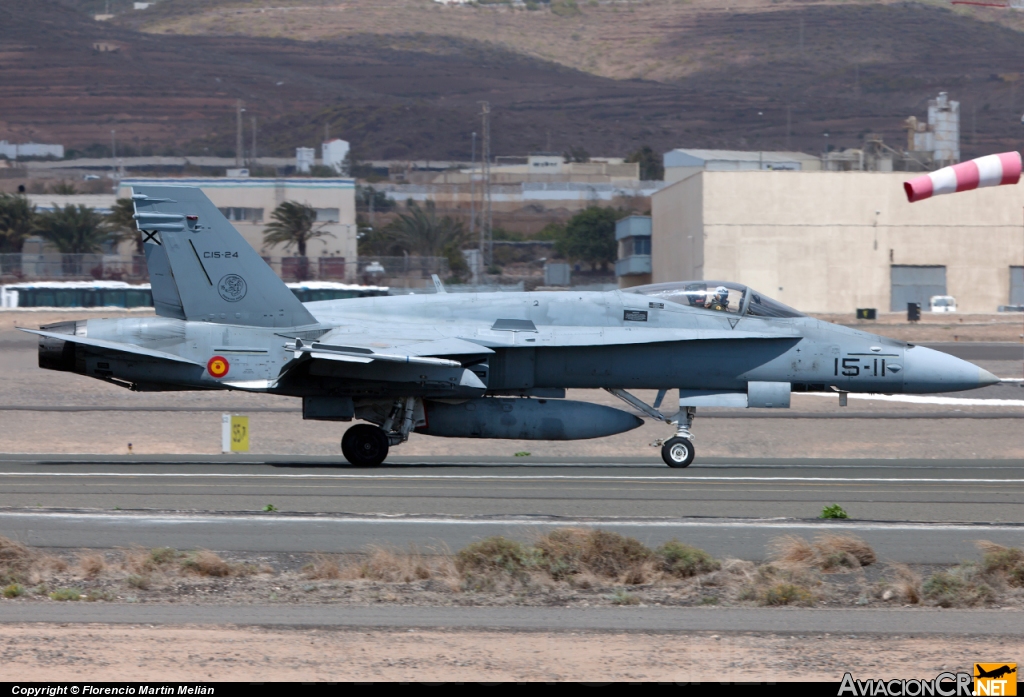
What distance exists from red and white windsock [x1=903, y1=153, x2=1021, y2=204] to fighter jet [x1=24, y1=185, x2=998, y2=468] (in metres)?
2.72

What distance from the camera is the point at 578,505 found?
1488cm

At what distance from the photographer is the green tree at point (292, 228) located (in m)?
90.9

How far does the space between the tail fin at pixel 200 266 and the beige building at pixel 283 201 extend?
73.0 meters

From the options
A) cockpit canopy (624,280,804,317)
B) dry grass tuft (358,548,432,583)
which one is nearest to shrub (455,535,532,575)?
dry grass tuft (358,548,432,583)

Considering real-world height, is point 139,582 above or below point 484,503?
above

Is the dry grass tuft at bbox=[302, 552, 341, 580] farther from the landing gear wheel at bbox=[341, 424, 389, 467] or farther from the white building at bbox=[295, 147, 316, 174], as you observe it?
the white building at bbox=[295, 147, 316, 174]

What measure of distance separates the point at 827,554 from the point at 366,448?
403 inches

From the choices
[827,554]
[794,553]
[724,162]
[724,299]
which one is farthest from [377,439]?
[724,162]

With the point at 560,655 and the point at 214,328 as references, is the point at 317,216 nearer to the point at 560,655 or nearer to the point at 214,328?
the point at 214,328

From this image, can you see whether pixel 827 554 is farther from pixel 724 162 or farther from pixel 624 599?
pixel 724 162

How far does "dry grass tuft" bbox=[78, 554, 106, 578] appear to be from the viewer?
1078 cm

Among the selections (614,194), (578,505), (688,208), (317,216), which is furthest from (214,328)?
(614,194)

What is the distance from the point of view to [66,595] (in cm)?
992

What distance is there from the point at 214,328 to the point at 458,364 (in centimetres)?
416
